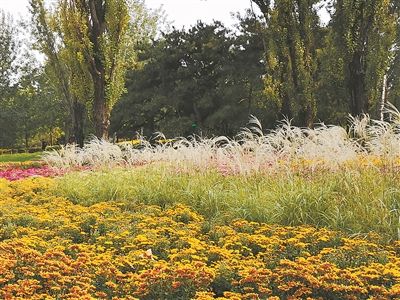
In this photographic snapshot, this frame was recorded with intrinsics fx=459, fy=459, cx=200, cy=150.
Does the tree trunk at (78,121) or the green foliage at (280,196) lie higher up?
the tree trunk at (78,121)

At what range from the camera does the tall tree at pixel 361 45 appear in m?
12.7

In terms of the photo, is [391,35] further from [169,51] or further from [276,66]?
[169,51]

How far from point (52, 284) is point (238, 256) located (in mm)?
1348

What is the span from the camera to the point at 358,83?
1291 cm

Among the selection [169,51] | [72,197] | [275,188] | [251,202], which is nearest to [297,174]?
[275,188]

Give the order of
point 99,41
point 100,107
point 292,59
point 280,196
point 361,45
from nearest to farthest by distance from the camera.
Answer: point 280,196 → point 361,45 → point 99,41 → point 100,107 → point 292,59

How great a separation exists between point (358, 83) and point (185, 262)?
1092 centimetres

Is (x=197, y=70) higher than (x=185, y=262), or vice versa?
(x=197, y=70)

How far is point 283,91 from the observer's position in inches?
597

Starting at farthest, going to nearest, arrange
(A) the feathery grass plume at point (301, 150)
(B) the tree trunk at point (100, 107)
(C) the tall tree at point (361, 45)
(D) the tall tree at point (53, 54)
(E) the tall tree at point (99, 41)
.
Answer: (D) the tall tree at point (53, 54) < (B) the tree trunk at point (100, 107) < (E) the tall tree at point (99, 41) < (C) the tall tree at point (361, 45) < (A) the feathery grass plume at point (301, 150)

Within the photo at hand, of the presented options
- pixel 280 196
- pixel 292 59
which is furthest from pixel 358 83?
pixel 280 196

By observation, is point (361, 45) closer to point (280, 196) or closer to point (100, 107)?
point (100, 107)

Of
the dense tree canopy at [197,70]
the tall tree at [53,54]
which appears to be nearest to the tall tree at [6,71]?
the dense tree canopy at [197,70]

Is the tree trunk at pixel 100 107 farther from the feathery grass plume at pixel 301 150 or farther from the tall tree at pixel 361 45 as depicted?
the tall tree at pixel 361 45
